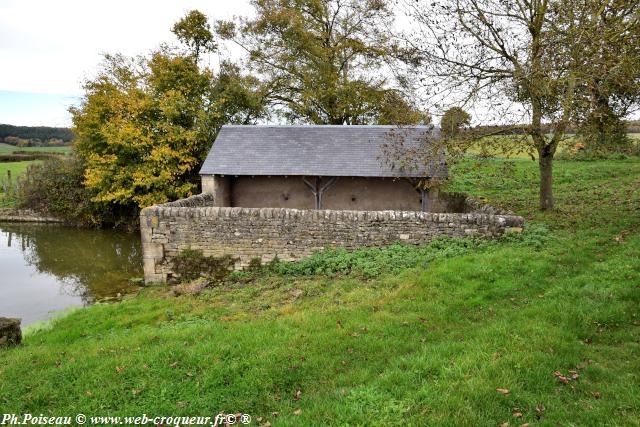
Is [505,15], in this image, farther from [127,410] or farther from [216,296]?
[127,410]

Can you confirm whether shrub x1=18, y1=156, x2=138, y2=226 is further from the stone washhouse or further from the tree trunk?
the tree trunk

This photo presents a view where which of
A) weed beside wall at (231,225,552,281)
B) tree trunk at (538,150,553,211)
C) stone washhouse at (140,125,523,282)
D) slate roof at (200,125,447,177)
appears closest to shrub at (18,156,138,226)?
slate roof at (200,125,447,177)

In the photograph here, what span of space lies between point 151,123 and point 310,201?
27.0 ft

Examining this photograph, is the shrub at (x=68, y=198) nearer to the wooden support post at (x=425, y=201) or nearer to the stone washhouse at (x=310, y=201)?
the stone washhouse at (x=310, y=201)

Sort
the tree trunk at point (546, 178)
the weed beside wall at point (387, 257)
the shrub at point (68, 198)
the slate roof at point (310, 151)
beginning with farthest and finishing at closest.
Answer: the shrub at point (68, 198) < the slate roof at point (310, 151) < the tree trunk at point (546, 178) < the weed beside wall at point (387, 257)

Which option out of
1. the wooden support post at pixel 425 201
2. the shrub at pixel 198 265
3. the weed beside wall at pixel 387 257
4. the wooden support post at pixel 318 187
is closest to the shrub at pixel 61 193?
the shrub at pixel 198 265

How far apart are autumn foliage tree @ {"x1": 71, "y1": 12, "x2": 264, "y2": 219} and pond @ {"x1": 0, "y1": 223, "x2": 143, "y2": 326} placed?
7.08 ft

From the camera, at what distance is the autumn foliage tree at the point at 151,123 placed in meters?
17.7

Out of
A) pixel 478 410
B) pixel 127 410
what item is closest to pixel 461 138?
pixel 478 410

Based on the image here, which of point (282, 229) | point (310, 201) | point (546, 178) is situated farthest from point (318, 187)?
point (546, 178)

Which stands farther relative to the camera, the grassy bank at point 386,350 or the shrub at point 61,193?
the shrub at point 61,193

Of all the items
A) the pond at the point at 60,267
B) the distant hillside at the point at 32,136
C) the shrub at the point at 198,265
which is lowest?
the pond at the point at 60,267

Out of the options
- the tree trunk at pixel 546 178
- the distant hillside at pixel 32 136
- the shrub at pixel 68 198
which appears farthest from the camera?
the distant hillside at pixel 32 136

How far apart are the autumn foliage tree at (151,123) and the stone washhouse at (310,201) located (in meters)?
3.21
